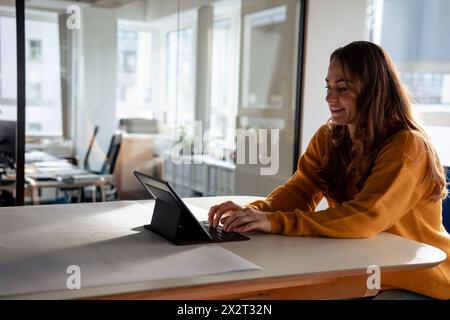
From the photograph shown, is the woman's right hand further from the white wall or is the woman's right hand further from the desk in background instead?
the white wall

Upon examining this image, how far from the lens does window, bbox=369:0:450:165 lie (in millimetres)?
3660

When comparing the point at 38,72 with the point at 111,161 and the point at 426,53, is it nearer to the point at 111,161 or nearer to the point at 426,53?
the point at 111,161

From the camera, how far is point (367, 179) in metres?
1.61

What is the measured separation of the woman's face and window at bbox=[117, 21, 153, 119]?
248cm

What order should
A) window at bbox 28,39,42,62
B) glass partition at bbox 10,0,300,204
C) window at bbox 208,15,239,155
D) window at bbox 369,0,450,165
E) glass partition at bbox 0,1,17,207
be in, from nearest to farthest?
glass partition at bbox 0,1,17,207 < window at bbox 28,39,42,62 < window at bbox 369,0,450,165 < glass partition at bbox 10,0,300,204 < window at bbox 208,15,239,155

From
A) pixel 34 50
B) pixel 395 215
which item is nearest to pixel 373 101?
pixel 395 215

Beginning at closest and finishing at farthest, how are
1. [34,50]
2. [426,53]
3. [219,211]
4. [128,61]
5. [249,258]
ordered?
1. [249,258]
2. [219,211]
3. [34,50]
4. [426,53]
5. [128,61]

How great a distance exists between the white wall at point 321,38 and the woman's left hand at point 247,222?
9.52ft

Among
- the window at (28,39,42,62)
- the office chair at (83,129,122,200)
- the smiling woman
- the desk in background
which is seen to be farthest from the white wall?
the smiling woman

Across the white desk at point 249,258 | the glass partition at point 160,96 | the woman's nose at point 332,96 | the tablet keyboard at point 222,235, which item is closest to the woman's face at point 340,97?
the woman's nose at point 332,96

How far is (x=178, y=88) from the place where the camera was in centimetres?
407

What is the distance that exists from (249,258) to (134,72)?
300 centimetres

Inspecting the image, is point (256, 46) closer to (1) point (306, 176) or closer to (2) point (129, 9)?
(2) point (129, 9)

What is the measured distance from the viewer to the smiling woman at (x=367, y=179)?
59.8 inches
